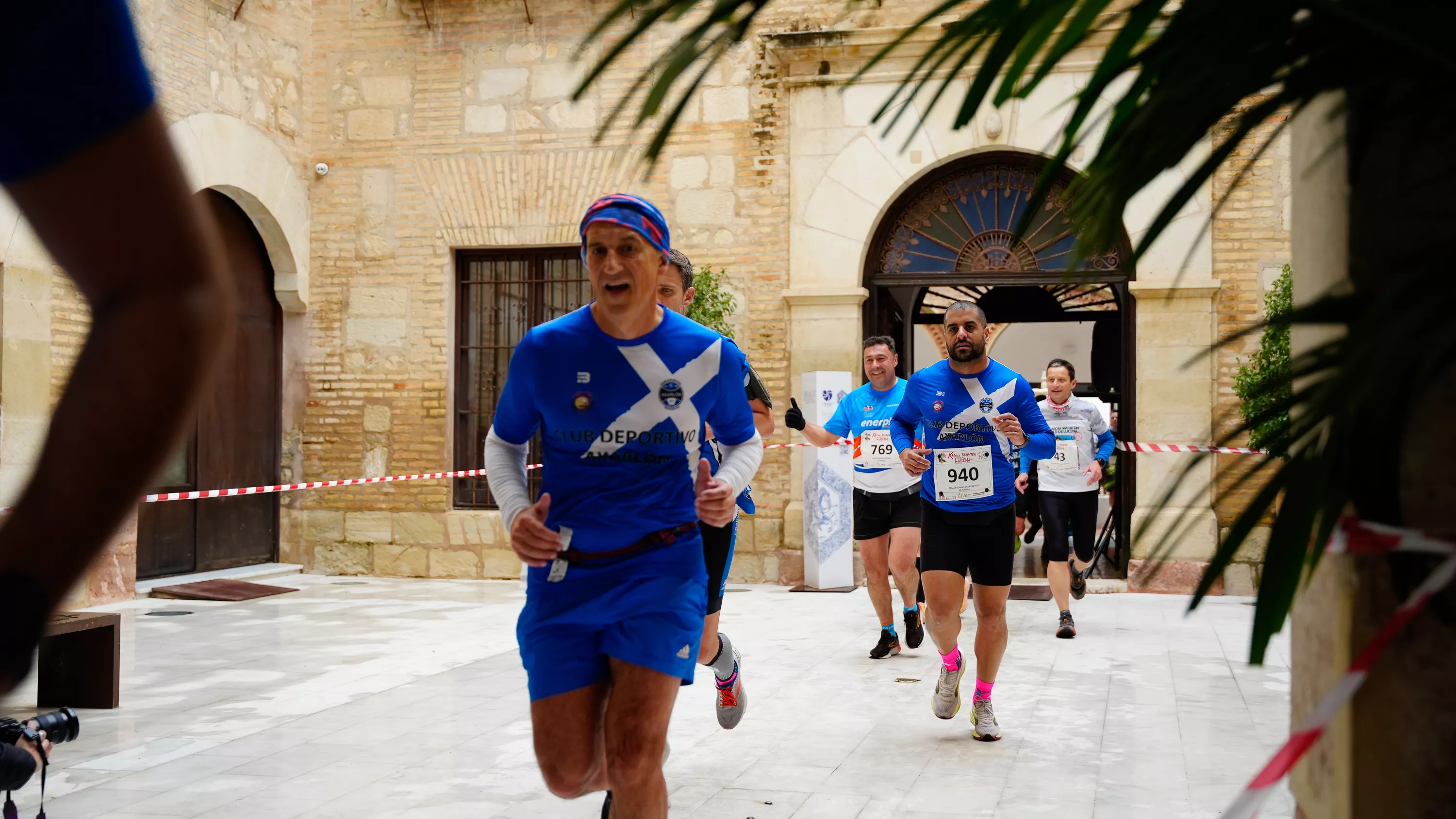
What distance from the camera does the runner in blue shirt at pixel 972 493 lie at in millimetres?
6238

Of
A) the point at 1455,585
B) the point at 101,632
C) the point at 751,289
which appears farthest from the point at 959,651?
the point at 751,289

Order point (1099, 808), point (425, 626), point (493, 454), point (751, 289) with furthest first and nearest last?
point (751, 289)
point (425, 626)
point (1099, 808)
point (493, 454)

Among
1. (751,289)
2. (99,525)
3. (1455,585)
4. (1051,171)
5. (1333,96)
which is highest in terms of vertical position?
(751,289)

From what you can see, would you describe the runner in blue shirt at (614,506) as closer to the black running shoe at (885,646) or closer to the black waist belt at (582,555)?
the black waist belt at (582,555)

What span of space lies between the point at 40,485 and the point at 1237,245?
521 inches

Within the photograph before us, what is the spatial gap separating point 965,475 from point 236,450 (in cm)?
1018

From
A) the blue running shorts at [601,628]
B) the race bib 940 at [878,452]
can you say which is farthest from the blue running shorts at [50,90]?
the race bib 940 at [878,452]

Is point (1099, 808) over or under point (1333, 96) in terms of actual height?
under

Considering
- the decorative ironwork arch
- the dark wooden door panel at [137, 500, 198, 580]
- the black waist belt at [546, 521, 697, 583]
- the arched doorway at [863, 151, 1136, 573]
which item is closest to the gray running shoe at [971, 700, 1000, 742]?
the black waist belt at [546, 521, 697, 583]

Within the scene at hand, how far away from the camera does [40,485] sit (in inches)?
31.0

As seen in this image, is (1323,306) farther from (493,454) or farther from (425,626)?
(425,626)

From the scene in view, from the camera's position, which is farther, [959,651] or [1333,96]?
[959,651]

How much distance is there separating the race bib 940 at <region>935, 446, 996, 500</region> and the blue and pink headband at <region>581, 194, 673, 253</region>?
113 inches

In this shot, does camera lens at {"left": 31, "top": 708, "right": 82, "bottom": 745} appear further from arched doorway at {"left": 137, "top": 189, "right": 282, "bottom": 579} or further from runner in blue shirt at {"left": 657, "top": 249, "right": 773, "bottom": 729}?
arched doorway at {"left": 137, "top": 189, "right": 282, "bottom": 579}
